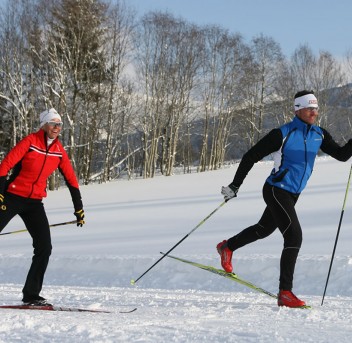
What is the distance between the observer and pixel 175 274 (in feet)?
23.5

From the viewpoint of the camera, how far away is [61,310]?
4.18 m

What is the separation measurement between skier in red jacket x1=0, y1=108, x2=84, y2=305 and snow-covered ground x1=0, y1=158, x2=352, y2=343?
14.8 inches

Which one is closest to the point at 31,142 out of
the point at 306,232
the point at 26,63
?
the point at 306,232

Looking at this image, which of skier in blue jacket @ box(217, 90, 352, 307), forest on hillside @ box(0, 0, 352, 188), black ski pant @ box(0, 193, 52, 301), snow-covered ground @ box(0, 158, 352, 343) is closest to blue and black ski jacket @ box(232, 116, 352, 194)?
skier in blue jacket @ box(217, 90, 352, 307)

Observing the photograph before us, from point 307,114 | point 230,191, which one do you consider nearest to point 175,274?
point 230,191

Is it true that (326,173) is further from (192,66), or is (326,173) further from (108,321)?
(108,321)

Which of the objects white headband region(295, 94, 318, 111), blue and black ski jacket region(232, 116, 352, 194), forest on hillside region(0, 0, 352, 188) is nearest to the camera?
blue and black ski jacket region(232, 116, 352, 194)

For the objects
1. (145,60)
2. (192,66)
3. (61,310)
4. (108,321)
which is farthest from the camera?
(192,66)

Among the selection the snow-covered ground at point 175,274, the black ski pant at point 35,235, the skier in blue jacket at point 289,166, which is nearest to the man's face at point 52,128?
the black ski pant at point 35,235

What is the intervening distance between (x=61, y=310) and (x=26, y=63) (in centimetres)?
2104

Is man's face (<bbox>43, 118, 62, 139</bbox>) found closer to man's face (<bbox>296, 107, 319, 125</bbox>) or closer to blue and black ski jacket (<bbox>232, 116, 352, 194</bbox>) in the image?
blue and black ski jacket (<bbox>232, 116, 352, 194</bbox>)

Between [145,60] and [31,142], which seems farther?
[145,60]

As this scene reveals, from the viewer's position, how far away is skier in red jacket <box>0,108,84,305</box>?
4.48 meters

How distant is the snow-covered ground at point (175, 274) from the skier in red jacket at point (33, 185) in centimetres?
38
